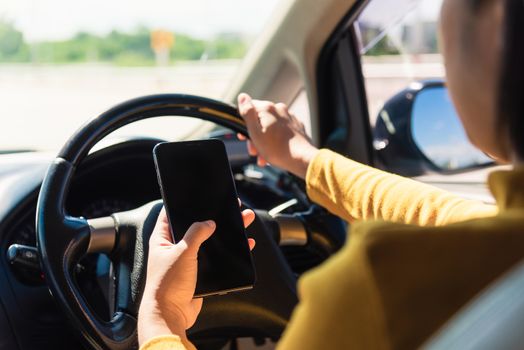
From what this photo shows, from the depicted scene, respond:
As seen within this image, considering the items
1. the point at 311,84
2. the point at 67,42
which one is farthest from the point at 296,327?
the point at 67,42

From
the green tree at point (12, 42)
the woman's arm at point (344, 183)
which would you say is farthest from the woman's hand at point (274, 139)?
the green tree at point (12, 42)

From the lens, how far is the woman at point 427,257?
717mm

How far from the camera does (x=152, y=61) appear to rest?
1916 centimetres

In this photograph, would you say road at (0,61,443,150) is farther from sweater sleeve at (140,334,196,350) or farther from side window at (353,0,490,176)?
sweater sleeve at (140,334,196,350)

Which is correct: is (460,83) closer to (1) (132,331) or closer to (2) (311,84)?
(1) (132,331)

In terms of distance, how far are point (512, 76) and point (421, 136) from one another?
1.90m

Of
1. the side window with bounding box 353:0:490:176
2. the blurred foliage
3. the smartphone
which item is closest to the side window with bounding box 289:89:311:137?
the side window with bounding box 353:0:490:176

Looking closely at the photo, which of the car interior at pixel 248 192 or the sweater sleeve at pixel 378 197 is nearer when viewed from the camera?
the car interior at pixel 248 192

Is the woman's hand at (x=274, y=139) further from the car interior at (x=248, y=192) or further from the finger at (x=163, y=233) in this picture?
the finger at (x=163, y=233)

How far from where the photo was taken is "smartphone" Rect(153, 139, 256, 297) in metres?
1.32

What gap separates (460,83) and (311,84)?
156cm

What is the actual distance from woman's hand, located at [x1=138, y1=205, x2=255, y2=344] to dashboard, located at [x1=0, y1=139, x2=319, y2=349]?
21 centimetres

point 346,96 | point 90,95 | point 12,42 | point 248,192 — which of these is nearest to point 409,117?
point 346,96

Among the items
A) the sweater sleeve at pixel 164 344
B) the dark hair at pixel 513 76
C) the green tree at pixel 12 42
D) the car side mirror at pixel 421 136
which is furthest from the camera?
the green tree at pixel 12 42
